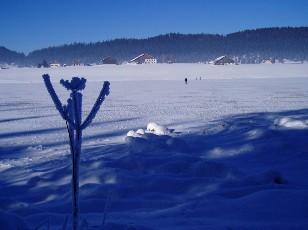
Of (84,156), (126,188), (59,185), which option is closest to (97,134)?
(84,156)

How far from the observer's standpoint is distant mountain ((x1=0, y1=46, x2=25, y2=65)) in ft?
425

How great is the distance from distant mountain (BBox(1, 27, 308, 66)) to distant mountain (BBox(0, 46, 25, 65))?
448cm

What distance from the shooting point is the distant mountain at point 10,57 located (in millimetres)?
129462

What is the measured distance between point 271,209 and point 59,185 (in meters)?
3.07

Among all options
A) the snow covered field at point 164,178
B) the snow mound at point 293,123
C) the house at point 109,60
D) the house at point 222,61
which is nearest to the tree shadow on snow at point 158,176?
the snow covered field at point 164,178

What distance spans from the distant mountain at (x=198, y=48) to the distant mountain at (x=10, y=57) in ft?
14.7

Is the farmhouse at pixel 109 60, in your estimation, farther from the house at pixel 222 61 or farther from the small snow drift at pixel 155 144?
the small snow drift at pixel 155 144

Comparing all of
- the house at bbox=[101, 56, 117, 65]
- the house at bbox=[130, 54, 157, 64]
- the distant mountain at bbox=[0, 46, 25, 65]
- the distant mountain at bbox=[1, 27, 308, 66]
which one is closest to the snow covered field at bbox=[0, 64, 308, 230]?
the house at bbox=[101, 56, 117, 65]

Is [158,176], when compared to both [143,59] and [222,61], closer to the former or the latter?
[222,61]

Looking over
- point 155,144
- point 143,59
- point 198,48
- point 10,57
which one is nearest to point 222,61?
point 143,59

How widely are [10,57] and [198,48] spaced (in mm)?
75326

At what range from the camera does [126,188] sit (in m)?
4.13

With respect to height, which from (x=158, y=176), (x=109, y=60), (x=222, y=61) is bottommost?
(x=158, y=176)

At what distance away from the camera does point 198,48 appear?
375ft
